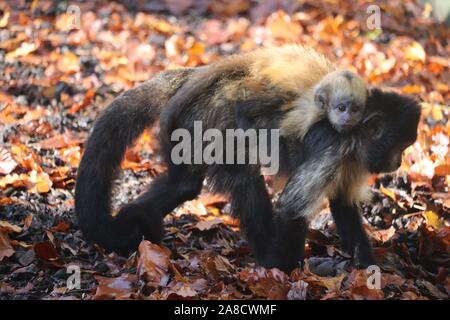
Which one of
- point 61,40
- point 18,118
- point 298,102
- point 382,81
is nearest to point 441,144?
point 382,81

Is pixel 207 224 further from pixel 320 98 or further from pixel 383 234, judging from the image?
pixel 320 98

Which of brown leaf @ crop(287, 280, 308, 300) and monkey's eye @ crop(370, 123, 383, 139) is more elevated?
monkey's eye @ crop(370, 123, 383, 139)

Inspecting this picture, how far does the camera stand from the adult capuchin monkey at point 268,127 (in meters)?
4.90

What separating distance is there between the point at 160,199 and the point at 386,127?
5.40 ft

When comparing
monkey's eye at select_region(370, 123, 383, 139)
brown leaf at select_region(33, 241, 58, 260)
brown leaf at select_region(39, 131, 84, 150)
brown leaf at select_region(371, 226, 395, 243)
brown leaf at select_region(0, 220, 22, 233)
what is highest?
monkey's eye at select_region(370, 123, 383, 139)

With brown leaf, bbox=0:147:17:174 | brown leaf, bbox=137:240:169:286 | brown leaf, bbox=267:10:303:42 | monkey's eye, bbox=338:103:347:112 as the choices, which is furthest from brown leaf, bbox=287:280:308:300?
brown leaf, bbox=267:10:303:42

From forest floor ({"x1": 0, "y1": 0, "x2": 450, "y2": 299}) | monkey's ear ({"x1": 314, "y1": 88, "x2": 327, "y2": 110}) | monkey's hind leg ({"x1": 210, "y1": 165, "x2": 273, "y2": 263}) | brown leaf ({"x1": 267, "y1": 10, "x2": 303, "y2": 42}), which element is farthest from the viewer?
brown leaf ({"x1": 267, "y1": 10, "x2": 303, "y2": 42})

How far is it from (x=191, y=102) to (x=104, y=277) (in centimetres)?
126

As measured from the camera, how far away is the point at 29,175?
6082mm

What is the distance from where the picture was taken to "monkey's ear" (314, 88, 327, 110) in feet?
16.2

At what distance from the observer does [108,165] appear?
5297 mm

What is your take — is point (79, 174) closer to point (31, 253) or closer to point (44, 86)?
point (31, 253)

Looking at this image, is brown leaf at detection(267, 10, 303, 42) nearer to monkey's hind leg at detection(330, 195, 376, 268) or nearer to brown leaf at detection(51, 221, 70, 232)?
monkey's hind leg at detection(330, 195, 376, 268)

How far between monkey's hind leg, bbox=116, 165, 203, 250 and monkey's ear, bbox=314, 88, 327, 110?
0.97m
